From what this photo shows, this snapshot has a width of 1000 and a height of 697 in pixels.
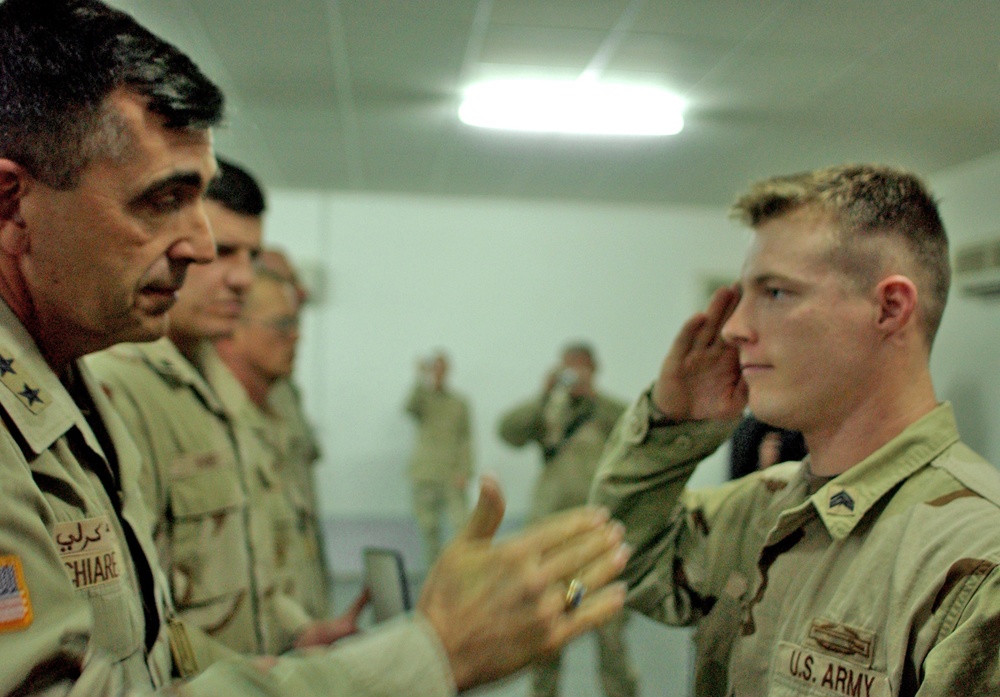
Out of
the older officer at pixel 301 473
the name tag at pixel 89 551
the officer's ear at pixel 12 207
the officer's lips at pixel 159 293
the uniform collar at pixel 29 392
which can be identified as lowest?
the older officer at pixel 301 473

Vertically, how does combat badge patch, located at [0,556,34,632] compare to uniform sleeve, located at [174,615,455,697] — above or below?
above

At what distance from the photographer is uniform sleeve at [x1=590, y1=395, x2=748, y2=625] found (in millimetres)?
1090

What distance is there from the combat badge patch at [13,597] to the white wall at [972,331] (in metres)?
1.00

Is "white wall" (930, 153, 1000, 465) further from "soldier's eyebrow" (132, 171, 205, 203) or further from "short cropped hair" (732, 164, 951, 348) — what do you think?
"soldier's eyebrow" (132, 171, 205, 203)

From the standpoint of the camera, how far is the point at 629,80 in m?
1.00

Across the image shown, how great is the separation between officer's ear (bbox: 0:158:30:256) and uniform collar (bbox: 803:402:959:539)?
3.21 feet

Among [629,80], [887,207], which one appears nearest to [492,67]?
[629,80]

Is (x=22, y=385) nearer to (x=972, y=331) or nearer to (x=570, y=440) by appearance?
(x=972, y=331)

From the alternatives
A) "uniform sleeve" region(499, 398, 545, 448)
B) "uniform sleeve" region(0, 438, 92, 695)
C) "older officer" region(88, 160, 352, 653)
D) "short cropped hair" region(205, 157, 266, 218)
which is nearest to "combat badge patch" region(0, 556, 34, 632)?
"uniform sleeve" region(0, 438, 92, 695)

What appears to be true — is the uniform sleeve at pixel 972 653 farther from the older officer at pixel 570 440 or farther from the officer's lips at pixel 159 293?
the officer's lips at pixel 159 293

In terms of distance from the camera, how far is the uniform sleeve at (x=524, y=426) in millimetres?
2443

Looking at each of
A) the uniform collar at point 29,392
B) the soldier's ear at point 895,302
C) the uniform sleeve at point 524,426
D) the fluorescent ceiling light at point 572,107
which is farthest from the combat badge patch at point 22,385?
the uniform sleeve at point 524,426

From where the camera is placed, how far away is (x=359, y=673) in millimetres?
655

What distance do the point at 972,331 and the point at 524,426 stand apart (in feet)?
5.67
